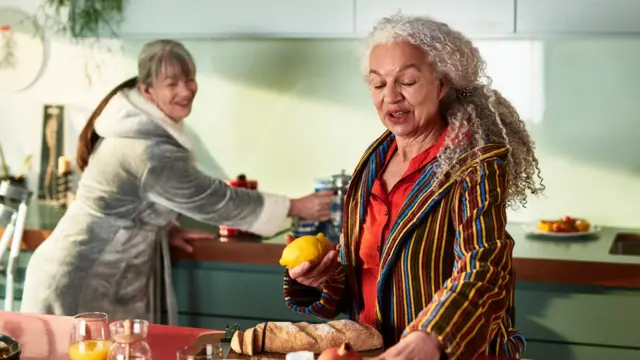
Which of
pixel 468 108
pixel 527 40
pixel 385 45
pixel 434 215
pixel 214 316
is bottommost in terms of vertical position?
pixel 214 316

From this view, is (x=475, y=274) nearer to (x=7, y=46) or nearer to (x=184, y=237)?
(x=184, y=237)

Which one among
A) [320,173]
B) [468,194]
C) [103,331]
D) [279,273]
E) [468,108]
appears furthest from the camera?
[320,173]

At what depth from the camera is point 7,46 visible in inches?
157

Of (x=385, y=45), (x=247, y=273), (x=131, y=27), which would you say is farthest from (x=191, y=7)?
(x=385, y=45)

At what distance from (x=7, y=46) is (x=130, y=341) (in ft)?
9.08

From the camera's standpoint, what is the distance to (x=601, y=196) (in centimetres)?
348

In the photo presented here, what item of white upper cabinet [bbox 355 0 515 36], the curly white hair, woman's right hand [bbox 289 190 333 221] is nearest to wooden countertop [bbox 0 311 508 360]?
the curly white hair

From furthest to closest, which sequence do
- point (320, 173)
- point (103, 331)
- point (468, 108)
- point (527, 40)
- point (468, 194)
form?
point (320, 173), point (527, 40), point (468, 108), point (468, 194), point (103, 331)

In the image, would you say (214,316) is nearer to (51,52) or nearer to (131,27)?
(131,27)

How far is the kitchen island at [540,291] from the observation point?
2816 millimetres

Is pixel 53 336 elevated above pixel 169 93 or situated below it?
below

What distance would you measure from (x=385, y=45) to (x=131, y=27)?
188 centimetres

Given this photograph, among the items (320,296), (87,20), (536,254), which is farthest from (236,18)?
(320,296)

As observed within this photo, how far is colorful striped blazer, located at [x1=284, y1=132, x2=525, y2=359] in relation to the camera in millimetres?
1646
